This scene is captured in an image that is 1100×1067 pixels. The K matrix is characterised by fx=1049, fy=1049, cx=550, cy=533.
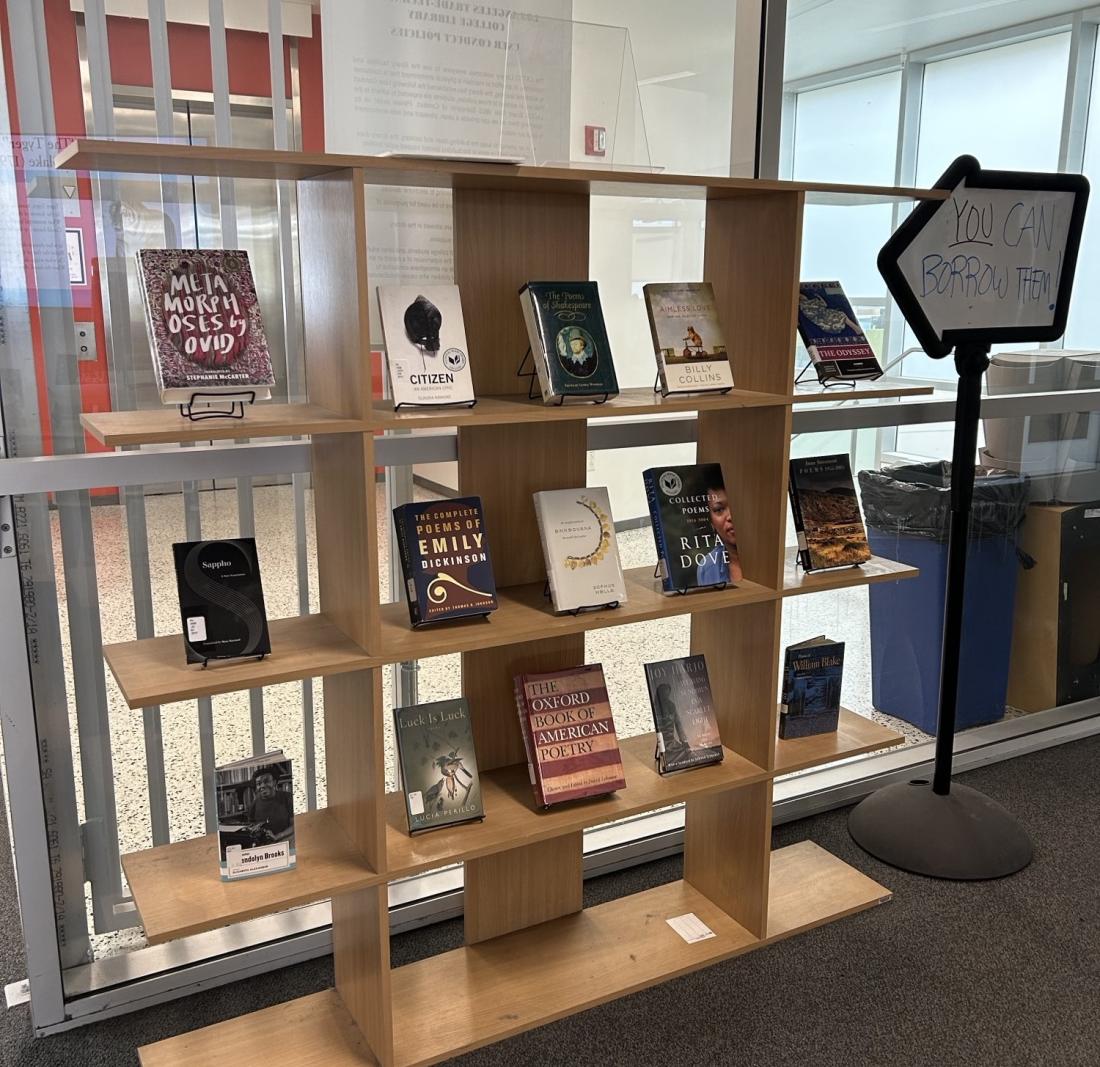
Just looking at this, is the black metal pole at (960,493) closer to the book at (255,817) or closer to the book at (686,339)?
the book at (686,339)

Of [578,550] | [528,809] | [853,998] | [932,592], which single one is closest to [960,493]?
[932,592]

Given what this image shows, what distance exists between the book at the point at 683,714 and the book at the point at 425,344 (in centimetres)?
83

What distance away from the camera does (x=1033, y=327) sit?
106 inches

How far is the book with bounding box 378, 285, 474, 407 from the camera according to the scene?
1.88m

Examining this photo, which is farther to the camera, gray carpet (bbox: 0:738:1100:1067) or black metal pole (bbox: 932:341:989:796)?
black metal pole (bbox: 932:341:989:796)

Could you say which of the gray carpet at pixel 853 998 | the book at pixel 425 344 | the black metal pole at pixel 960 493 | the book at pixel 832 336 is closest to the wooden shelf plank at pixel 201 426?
the book at pixel 425 344

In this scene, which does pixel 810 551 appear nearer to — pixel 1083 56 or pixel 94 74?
pixel 94 74

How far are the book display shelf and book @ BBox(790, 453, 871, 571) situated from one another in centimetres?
7

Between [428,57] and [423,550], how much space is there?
104 cm

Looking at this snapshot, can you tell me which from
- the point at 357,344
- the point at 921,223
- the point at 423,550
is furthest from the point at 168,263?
the point at 921,223

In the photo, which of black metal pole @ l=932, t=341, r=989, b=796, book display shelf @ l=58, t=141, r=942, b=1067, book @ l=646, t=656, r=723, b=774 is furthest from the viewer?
black metal pole @ l=932, t=341, r=989, b=796

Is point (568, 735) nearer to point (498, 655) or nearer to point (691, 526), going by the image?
point (498, 655)

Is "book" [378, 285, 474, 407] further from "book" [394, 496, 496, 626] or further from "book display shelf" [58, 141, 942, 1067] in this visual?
"book" [394, 496, 496, 626]

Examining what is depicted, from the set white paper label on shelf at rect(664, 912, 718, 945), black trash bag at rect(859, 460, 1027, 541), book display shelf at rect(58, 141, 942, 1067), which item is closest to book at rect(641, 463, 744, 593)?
book display shelf at rect(58, 141, 942, 1067)
